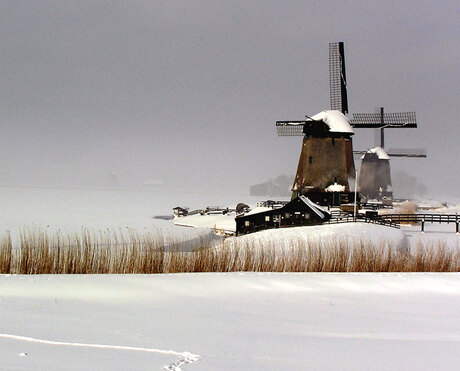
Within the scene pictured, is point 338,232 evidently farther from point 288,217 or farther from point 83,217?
point 83,217

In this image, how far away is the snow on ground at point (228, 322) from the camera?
416cm

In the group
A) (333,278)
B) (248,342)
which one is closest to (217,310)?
(248,342)

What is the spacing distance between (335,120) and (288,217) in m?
7.51

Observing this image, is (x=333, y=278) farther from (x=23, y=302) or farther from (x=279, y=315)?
(x=23, y=302)

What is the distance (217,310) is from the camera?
6.54 meters

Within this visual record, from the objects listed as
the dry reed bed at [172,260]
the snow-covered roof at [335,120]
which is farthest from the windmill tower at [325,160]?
the dry reed bed at [172,260]

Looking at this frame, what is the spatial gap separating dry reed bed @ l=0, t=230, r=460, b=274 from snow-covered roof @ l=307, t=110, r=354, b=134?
16.8 m

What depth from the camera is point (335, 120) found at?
28.2 m

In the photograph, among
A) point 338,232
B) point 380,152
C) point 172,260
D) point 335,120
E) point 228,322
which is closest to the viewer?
point 228,322

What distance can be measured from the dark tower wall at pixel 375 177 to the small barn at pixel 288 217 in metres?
25.1

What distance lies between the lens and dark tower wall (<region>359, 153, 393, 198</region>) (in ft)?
160

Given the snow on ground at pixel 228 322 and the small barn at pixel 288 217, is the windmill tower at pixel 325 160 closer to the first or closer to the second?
the small barn at pixel 288 217

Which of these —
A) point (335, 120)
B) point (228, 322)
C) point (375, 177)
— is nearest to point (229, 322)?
point (228, 322)

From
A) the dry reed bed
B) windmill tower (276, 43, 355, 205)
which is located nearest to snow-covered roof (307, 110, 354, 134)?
windmill tower (276, 43, 355, 205)
